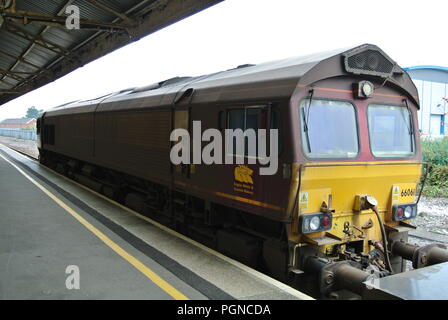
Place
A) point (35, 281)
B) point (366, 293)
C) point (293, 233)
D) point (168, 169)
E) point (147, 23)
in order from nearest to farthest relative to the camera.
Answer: point (366, 293) < point (35, 281) < point (293, 233) < point (168, 169) < point (147, 23)

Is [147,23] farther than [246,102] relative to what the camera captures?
Yes

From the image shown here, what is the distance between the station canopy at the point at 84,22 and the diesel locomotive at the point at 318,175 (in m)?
3.49

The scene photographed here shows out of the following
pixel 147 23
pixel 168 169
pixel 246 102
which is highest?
pixel 147 23

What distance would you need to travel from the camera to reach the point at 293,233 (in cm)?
497

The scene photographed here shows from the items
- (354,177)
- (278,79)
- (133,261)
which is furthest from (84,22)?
(354,177)

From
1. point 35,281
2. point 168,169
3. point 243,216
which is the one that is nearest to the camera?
point 35,281

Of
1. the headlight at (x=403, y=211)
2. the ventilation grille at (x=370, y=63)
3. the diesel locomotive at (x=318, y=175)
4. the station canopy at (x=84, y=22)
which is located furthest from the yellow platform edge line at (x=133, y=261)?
the station canopy at (x=84, y=22)

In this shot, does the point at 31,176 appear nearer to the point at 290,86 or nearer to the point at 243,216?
the point at 243,216

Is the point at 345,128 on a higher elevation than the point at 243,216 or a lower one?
higher

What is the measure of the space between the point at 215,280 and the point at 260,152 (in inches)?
67.5

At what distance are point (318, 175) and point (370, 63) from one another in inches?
71.2

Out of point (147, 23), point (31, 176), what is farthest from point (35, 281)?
point (31, 176)

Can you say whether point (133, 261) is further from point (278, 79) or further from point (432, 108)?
point (432, 108)

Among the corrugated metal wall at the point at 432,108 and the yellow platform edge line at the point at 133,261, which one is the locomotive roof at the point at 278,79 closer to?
the yellow platform edge line at the point at 133,261
